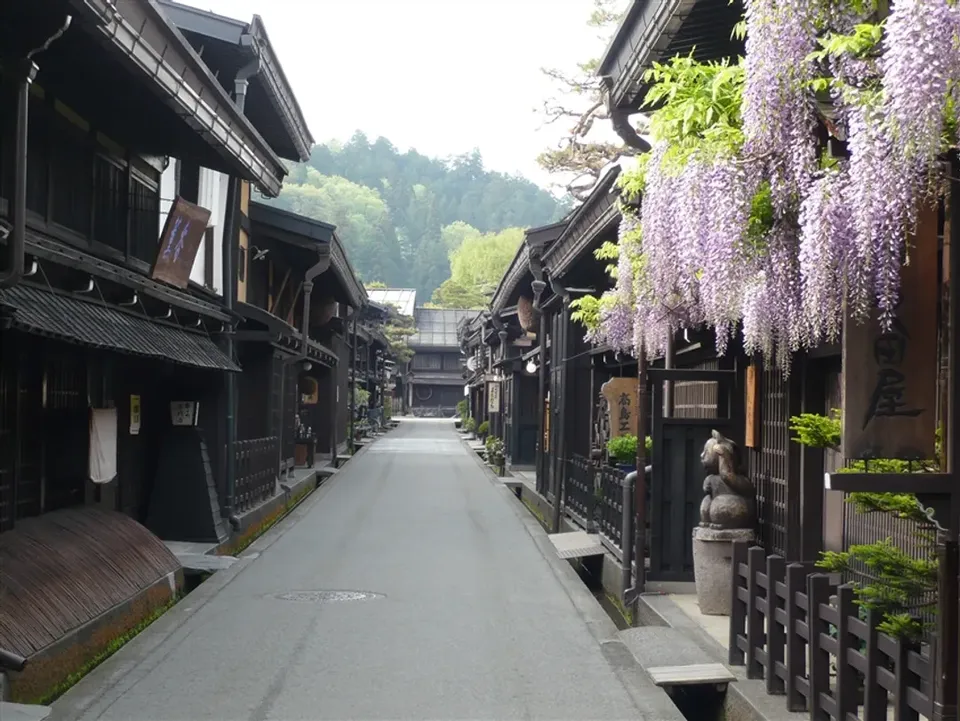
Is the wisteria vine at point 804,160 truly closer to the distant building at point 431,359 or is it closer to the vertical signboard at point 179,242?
the vertical signboard at point 179,242

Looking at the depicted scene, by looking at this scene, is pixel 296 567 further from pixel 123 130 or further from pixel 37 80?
pixel 37 80

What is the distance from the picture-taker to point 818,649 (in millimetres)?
6070

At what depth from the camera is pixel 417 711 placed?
723 cm

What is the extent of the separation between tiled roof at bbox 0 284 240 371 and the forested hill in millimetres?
113706

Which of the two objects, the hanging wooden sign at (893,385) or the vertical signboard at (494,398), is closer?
the hanging wooden sign at (893,385)

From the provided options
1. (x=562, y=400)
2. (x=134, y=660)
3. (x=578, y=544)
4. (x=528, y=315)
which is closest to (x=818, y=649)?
(x=134, y=660)

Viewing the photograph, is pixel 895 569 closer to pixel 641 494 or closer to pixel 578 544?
pixel 641 494

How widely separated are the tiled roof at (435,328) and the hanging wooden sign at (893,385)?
2978 inches

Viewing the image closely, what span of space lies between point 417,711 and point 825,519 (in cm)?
380

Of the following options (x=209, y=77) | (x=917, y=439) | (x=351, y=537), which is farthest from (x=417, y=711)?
(x=351, y=537)

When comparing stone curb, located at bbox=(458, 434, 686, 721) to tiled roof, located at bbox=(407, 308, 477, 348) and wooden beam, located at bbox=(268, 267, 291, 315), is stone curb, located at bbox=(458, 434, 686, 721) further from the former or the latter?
tiled roof, located at bbox=(407, 308, 477, 348)

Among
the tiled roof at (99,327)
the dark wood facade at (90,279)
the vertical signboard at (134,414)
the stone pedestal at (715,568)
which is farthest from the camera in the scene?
the vertical signboard at (134,414)

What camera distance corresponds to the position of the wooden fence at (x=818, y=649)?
504 cm

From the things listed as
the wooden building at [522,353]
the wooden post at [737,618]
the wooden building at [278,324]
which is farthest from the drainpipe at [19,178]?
the wooden building at [522,353]
